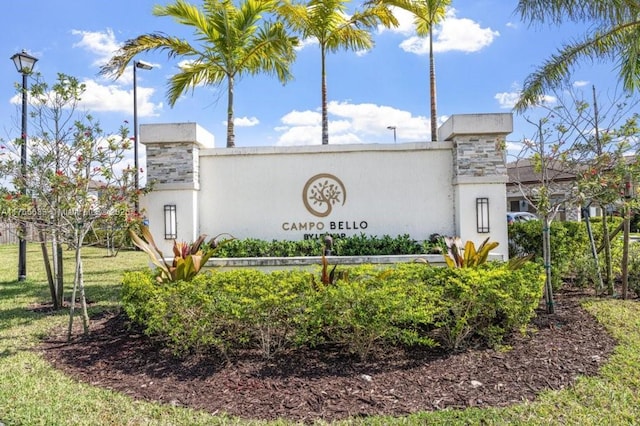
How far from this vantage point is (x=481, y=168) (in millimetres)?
8336

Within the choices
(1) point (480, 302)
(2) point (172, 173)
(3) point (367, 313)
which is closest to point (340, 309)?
(3) point (367, 313)

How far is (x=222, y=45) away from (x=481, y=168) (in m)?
6.63

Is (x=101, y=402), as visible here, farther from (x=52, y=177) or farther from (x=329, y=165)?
(x=329, y=165)

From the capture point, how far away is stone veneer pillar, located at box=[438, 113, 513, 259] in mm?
8266

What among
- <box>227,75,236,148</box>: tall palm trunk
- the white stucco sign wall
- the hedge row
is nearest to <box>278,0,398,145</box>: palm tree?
<box>227,75,236,148</box>: tall palm trunk

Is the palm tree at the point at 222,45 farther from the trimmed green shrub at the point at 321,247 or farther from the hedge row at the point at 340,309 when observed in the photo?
the hedge row at the point at 340,309

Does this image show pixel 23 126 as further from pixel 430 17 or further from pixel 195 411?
pixel 430 17

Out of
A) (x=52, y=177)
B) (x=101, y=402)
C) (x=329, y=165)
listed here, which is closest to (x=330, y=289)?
(x=101, y=402)

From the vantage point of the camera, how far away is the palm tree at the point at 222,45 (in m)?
10.1

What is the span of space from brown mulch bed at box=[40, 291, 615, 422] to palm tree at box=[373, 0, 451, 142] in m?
8.94

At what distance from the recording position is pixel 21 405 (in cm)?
364

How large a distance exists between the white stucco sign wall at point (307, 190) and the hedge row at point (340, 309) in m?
3.68

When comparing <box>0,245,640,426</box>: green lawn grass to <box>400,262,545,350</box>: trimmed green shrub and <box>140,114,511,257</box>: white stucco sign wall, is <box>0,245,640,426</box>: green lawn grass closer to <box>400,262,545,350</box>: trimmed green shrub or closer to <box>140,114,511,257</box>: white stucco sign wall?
<box>400,262,545,350</box>: trimmed green shrub

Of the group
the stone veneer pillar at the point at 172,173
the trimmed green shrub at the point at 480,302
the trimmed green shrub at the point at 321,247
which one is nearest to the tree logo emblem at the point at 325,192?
the trimmed green shrub at the point at 321,247
